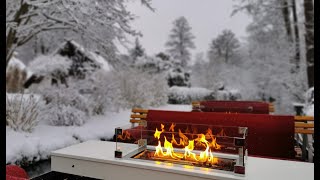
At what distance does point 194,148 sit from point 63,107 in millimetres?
4138

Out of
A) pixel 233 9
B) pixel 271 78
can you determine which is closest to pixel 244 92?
pixel 271 78

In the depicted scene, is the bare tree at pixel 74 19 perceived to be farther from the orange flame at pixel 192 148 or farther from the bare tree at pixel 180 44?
the bare tree at pixel 180 44

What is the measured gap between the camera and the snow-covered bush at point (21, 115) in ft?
14.5

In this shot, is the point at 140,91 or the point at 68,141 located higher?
the point at 140,91

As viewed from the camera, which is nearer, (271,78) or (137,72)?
(137,72)

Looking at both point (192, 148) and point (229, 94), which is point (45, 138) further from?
point (229, 94)

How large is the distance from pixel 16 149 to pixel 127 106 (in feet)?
15.5

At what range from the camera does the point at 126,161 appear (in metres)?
2.00

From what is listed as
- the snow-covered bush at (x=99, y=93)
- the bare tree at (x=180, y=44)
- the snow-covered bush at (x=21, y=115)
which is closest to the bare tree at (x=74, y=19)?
the snow-covered bush at (x=21, y=115)

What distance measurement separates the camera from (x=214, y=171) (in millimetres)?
1810

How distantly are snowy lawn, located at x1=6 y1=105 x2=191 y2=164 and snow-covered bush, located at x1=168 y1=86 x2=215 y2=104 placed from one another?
6311 millimetres

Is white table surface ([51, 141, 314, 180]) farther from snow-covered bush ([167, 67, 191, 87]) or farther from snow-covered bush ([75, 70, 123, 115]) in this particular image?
snow-covered bush ([167, 67, 191, 87])

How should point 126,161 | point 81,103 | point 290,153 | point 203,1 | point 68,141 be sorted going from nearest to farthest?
point 126,161
point 290,153
point 68,141
point 203,1
point 81,103

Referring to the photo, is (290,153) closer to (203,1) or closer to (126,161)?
(126,161)
